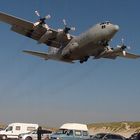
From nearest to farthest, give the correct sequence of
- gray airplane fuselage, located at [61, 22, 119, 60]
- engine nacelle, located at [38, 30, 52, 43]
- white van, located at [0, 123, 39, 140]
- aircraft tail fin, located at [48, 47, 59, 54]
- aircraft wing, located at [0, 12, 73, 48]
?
gray airplane fuselage, located at [61, 22, 119, 60], aircraft wing, located at [0, 12, 73, 48], white van, located at [0, 123, 39, 140], engine nacelle, located at [38, 30, 52, 43], aircraft tail fin, located at [48, 47, 59, 54]

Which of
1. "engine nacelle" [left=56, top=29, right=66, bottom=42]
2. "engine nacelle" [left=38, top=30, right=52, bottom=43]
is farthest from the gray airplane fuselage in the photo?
"engine nacelle" [left=38, top=30, right=52, bottom=43]

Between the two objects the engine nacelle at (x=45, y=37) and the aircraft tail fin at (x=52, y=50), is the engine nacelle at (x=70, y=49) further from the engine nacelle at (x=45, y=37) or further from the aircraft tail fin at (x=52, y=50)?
the engine nacelle at (x=45, y=37)

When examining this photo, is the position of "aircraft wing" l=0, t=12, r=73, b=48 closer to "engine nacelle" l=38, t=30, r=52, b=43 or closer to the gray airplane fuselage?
"engine nacelle" l=38, t=30, r=52, b=43

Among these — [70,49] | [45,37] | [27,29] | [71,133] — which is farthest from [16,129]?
[71,133]

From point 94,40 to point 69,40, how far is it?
6088mm

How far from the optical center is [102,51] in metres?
47.7

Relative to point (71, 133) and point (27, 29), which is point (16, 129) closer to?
point (27, 29)

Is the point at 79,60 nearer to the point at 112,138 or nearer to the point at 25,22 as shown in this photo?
the point at 25,22

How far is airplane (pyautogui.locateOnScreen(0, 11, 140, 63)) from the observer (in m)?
45.1

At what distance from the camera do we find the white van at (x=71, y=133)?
118 ft

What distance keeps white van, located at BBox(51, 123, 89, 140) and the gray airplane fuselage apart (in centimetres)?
1076

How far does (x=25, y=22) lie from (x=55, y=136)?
1727 centimetres

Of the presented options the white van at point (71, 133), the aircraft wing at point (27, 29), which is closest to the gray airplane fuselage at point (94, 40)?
the aircraft wing at point (27, 29)

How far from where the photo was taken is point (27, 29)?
48500mm
